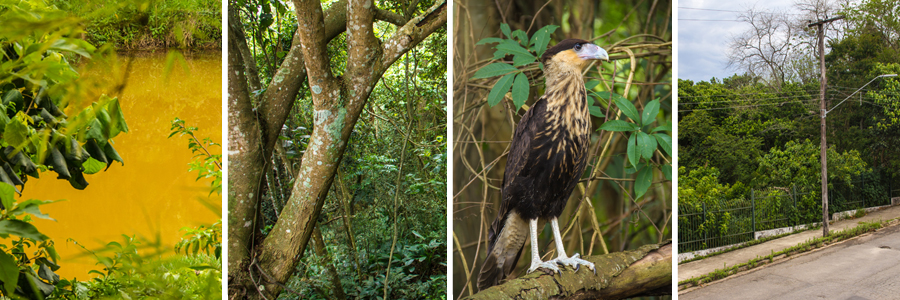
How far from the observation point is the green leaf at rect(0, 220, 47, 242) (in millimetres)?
454

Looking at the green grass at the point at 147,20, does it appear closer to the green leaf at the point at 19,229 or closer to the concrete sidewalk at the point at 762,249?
the green leaf at the point at 19,229

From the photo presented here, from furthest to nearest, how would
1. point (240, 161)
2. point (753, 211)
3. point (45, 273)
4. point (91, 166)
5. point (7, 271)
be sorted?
point (753, 211), point (240, 161), point (45, 273), point (91, 166), point (7, 271)

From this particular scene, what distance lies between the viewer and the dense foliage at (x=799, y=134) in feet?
21.2

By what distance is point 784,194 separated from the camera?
724 centimetres

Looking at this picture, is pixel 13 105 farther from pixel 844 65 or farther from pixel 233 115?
pixel 844 65

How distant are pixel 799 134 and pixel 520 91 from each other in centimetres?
871

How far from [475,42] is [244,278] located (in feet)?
4.26

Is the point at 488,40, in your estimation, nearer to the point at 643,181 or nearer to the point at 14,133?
the point at 643,181

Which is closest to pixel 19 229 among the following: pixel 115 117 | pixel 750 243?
pixel 115 117

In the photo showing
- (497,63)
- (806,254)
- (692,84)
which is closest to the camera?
(497,63)

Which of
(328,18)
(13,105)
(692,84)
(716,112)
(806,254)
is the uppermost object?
(692,84)

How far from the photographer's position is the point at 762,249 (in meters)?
6.83

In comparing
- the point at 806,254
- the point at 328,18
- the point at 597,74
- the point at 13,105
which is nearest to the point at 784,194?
the point at 806,254

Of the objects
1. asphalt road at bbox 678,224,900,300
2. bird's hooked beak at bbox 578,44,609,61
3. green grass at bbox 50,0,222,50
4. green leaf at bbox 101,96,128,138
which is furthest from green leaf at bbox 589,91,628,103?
asphalt road at bbox 678,224,900,300
